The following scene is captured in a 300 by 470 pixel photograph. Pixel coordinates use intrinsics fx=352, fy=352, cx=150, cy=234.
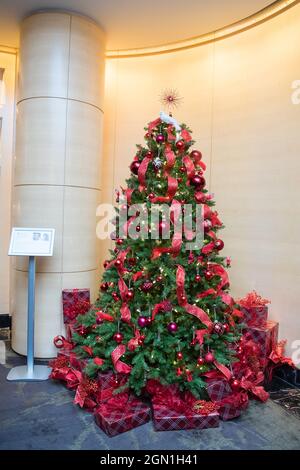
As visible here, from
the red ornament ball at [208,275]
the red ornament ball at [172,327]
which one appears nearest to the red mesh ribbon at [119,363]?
the red ornament ball at [172,327]

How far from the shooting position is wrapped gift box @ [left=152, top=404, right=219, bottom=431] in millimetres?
2250

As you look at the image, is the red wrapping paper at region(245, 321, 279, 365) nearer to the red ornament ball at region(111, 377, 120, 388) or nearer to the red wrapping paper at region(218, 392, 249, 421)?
the red wrapping paper at region(218, 392, 249, 421)

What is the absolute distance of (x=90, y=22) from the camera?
11.0 ft

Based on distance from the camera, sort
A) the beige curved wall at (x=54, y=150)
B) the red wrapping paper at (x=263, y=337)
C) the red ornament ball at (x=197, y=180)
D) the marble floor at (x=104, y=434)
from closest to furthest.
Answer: the marble floor at (x=104, y=434), the red ornament ball at (x=197, y=180), the red wrapping paper at (x=263, y=337), the beige curved wall at (x=54, y=150)

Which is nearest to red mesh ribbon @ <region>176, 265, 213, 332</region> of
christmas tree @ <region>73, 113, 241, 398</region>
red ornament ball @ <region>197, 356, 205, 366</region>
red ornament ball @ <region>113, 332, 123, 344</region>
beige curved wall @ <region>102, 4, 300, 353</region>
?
christmas tree @ <region>73, 113, 241, 398</region>

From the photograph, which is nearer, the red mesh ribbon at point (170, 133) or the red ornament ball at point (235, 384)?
the red ornament ball at point (235, 384)

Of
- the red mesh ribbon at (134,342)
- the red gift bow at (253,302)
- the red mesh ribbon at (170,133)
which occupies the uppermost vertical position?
the red mesh ribbon at (170,133)

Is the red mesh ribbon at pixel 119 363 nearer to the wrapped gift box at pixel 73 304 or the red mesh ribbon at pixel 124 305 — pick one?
the red mesh ribbon at pixel 124 305

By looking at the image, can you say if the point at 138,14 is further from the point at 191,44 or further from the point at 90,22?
the point at 191,44

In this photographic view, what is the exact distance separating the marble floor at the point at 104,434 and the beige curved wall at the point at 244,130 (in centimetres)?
83

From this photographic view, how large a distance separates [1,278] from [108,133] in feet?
6.94

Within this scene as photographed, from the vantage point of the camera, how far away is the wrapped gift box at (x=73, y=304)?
10.9 ft

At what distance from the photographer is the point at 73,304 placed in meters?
3.34
